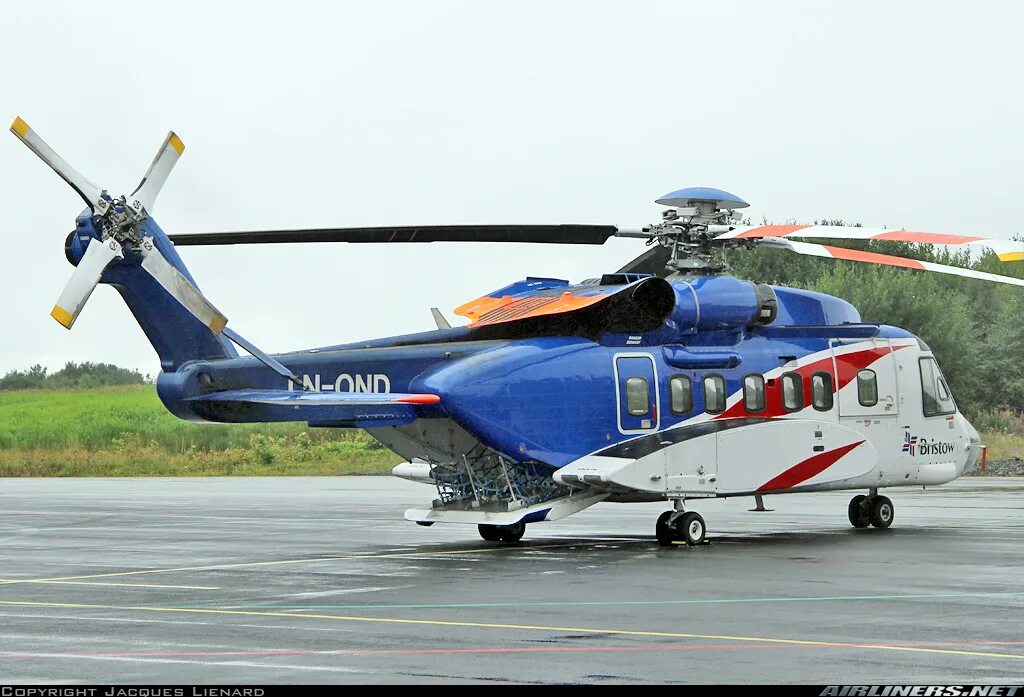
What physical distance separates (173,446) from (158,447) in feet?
1.92

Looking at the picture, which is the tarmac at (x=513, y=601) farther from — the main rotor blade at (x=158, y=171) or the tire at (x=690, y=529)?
the main rotor blade at (x=158, y=171)

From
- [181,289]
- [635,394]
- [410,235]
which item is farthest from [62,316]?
[635,394]

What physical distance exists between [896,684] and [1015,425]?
51321 millimetres

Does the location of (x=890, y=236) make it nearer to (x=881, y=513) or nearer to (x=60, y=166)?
(x=881, y=513)

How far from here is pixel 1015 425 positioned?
5894 centimetres

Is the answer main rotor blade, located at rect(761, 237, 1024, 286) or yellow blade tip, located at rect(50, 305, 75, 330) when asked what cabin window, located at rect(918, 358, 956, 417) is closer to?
main rotor blade, located at rect(761, 237, 1024, 286)

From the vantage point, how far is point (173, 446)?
5891 centimetres

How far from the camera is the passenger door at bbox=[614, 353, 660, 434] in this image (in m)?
23.1

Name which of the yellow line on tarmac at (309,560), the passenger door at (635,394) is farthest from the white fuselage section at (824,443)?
the yellow line on tarmac at (309,560)

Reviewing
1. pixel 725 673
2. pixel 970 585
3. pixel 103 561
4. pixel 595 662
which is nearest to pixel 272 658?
pixel 595 662

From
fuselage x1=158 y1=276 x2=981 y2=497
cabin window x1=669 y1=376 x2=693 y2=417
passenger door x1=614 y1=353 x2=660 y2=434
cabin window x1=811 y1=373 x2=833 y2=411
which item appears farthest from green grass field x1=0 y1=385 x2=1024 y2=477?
passenger door x1=614 y1=353 x2=660 y2=434

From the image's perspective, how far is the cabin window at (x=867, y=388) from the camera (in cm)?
2538

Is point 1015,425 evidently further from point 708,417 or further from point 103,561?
point 103,561

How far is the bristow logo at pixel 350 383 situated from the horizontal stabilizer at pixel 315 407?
0.36 metres
